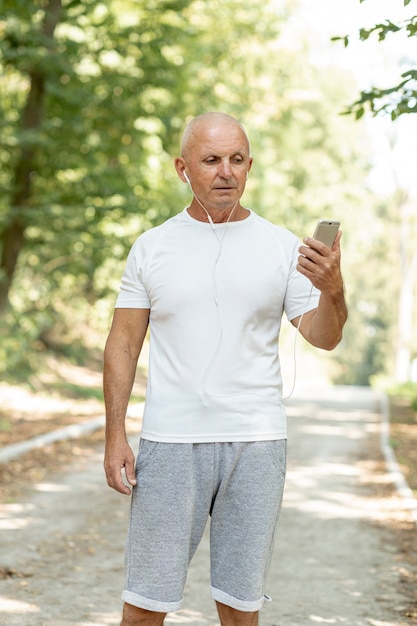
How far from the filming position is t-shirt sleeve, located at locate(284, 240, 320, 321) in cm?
338

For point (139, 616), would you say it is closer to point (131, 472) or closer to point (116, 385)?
point (131, 472)

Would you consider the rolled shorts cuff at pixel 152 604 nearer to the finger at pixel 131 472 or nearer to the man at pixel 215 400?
the man at pixel 215 400

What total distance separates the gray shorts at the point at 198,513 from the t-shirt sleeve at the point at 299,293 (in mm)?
446

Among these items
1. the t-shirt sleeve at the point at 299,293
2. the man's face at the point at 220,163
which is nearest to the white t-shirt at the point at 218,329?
the t-shirt sleeve at the point at 299,293

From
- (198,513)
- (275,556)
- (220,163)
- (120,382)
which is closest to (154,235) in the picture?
(220,163)

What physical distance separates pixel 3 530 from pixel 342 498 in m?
3.60

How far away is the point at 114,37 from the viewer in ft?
44.1

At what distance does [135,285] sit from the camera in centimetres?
348

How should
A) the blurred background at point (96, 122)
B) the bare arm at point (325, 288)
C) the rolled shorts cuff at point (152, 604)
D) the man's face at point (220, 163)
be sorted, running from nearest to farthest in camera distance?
the bare arm at point (325, 288)
the rolled shorts cuff at point (152, 604)
the man's face at point (220, 163)
the blurred background at point (96, 122)

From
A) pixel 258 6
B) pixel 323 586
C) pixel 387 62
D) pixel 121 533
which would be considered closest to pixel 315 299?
pixel 323 586

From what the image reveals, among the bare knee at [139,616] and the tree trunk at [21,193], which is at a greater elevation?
the tree trunk at [21,193]

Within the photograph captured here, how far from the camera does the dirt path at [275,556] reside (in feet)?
18.3

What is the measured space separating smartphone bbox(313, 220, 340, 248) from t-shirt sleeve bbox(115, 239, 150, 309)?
626 mm

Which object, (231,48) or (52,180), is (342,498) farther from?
(231,48)
